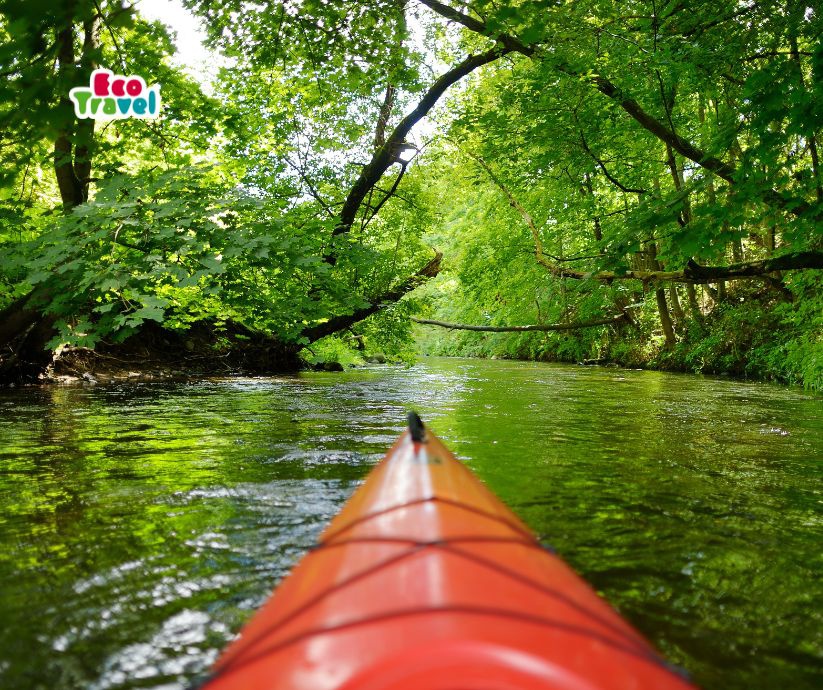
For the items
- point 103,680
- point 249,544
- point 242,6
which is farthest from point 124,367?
point 103,680

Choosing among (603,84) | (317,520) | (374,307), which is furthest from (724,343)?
(317,520)

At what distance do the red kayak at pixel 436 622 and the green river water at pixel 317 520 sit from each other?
503 millimetres

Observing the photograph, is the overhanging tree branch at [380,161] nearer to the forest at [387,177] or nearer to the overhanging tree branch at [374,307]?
the forest at [387,177]

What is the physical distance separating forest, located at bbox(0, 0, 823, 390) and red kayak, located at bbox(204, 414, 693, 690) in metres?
2.04

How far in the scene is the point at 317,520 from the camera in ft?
9.29

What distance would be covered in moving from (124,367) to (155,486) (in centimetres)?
917

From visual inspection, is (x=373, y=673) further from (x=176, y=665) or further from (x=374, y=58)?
(x=374, y=58)

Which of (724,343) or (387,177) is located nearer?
(387,177)

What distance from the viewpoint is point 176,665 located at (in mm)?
1630

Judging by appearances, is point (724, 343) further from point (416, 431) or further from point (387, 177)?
point (416, 431)

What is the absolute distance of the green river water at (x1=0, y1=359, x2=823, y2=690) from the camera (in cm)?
176

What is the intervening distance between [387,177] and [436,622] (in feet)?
40.9

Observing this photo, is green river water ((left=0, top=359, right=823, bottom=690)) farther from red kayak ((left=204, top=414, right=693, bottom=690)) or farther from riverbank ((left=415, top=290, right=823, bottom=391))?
riverbank ((left=415, top=290, right=823, bottom=391))

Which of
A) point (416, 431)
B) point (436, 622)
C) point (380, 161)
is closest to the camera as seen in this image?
point (436, 622)
